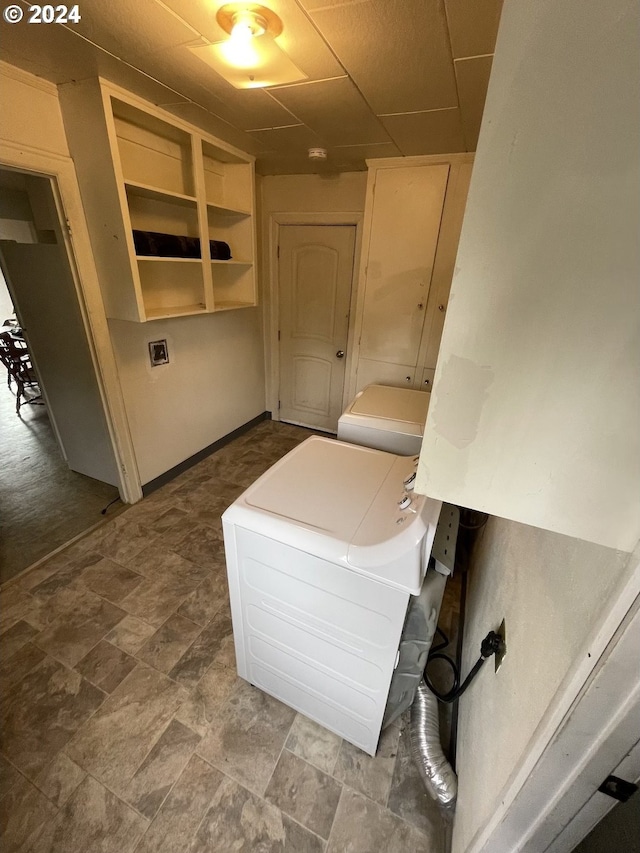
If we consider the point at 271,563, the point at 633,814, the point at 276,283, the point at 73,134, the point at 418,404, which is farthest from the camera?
the point at 276,283

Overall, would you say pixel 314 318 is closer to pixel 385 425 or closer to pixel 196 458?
pixel 196 458

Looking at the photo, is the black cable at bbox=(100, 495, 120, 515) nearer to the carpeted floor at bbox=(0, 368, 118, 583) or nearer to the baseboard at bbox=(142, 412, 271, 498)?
the carpeted floor at bbox=(0, 368, 118, 583)

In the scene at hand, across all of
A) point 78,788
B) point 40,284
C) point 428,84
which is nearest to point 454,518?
point 78,788

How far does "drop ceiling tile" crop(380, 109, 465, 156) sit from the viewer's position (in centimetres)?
173

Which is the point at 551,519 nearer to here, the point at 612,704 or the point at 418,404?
the point at 612,704

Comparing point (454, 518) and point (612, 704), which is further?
point (454, 518)

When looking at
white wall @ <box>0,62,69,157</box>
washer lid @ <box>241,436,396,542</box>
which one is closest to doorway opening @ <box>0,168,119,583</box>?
white wall @ <box>0,62,69,157</box>

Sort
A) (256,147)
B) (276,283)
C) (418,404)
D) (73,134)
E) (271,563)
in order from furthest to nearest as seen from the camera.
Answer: (276,283) → (256,147) → (418,404) → (73,134) → (271,563)

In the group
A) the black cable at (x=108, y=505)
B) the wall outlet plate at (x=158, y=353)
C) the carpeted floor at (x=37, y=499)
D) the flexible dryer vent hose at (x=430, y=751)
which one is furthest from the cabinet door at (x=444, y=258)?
the carpeted floor at (x=37, y=499)

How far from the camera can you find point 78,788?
3.68ft

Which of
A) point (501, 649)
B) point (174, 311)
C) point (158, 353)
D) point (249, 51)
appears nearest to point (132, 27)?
point (249, 51)

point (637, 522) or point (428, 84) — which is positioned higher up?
point (428, 84)

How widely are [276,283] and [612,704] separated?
137 inches

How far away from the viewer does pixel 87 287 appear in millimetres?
1925
